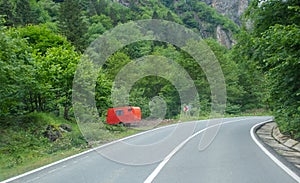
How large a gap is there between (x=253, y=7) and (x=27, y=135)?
12374 mm

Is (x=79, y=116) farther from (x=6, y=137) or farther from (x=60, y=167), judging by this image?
(x=60, y=167)

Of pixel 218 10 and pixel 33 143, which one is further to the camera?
pixel 218 10

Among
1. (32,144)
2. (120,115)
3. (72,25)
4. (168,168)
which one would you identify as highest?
(72,25)

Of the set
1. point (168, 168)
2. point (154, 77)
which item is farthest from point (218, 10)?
point (168, 168)

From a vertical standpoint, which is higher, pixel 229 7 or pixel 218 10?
pixel 229 7

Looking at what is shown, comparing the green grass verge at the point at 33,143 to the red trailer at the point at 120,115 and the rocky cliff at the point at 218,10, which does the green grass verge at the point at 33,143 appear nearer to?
the red trailer at the point at 120,115

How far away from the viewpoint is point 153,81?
138 feet

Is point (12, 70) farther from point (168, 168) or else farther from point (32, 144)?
point (168, 168)

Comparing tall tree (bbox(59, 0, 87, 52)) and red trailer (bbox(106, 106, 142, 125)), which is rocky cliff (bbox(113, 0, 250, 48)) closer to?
tall tree (bbox(59, 0, 87, 52))

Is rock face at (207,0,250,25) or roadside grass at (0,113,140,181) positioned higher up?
rock face at (207,0,250,25)

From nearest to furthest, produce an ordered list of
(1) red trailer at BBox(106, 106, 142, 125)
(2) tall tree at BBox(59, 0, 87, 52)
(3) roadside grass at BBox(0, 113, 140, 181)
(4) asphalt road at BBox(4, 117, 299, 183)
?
(4) asphalt road at BBox(4, 117, 299, 183), (3) roadside grass at BBox(0, 113, 140, 181), (1) red trailer at BBox(106, 106, 142, 125), (2) tall tree at BBox(59, 0, 87, 52)

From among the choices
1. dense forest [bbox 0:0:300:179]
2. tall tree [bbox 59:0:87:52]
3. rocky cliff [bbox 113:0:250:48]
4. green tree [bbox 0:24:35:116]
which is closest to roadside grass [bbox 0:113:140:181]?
dense forest [bbox 0:0:300:179]

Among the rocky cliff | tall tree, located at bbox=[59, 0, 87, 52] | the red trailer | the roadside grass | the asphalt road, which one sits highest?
the rocky cliff

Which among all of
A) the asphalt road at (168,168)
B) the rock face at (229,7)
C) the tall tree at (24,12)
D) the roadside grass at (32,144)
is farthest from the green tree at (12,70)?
the rock face at (229,7)
